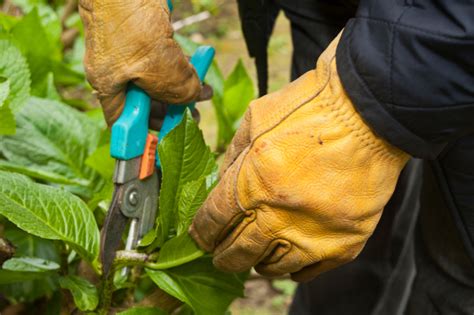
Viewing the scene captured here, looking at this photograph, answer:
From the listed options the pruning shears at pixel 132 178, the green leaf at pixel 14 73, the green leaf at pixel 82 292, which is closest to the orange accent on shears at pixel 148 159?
the pruning shears at pixel 132 178

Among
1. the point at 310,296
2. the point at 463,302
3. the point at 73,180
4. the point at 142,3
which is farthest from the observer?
the point at 310,296

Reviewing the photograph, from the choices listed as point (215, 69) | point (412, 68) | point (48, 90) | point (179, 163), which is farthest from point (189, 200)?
point (215, 69)

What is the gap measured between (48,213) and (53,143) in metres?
0.46

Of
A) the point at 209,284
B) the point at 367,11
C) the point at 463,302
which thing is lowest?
the point at 463,302

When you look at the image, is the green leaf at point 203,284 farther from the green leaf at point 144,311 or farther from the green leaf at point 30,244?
the green leaf at point 30,244

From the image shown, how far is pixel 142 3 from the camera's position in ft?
5.00

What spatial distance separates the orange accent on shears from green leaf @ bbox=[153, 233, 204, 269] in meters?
0.15

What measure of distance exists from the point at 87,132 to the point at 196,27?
268cm

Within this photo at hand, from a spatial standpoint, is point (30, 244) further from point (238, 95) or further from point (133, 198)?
point (238, 95)

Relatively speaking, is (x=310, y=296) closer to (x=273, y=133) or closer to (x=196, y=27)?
(x=273, y=133)

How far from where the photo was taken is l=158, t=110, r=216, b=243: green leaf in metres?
1.49

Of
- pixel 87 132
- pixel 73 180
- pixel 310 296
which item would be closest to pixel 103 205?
pixel 73 180

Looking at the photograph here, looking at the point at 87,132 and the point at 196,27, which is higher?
the point at 87,132

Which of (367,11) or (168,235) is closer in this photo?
(367,11)
